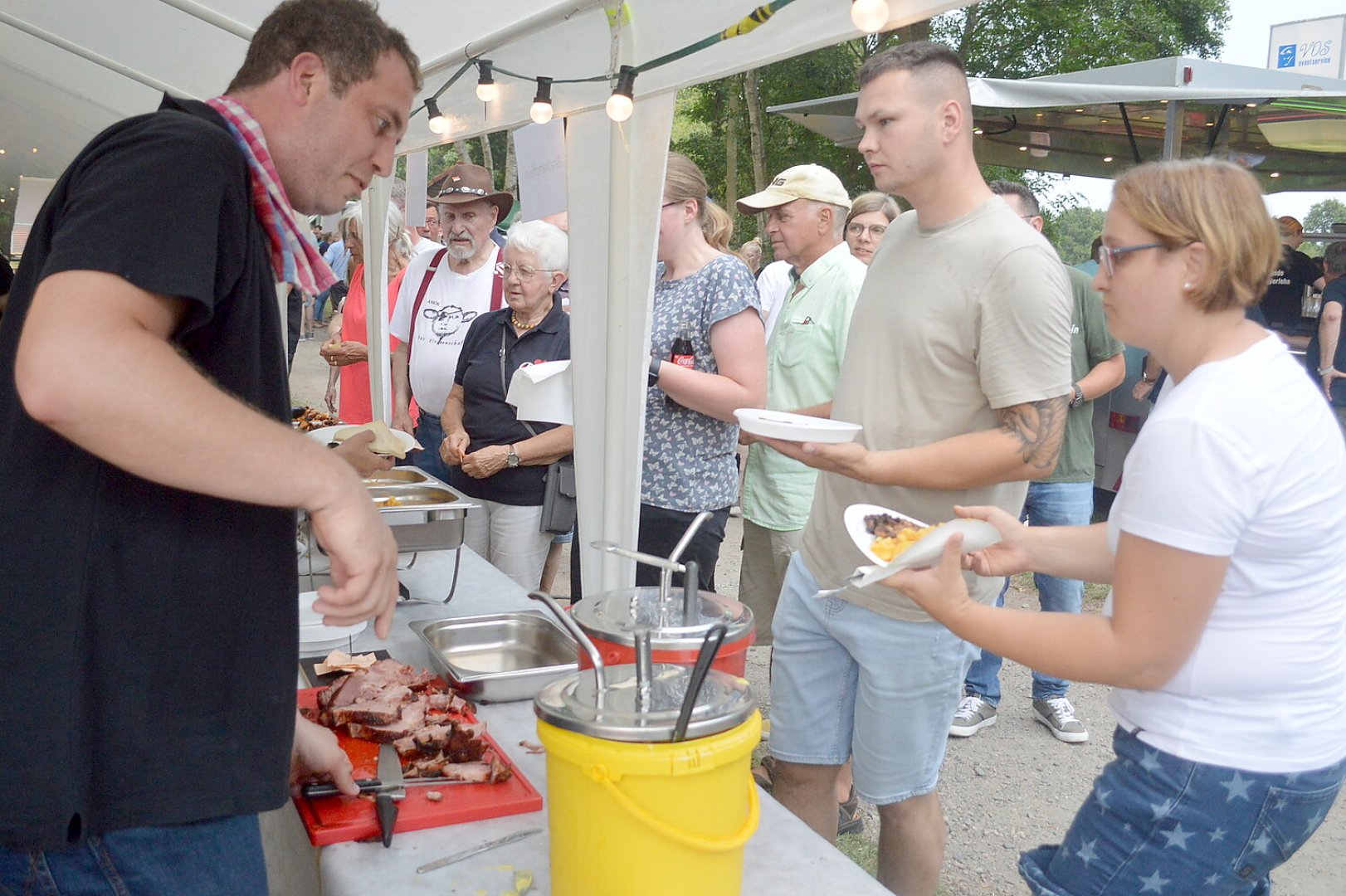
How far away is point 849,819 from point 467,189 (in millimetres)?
2873

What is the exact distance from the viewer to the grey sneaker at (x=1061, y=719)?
3.95 m

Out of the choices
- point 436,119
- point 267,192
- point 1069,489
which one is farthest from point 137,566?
point 1069,489

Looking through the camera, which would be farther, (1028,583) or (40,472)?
(1028,583)

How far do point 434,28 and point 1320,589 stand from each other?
3.11 metres

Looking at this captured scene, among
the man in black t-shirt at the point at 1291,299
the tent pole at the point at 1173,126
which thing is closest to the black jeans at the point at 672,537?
the tent pole at the point at 1173,126

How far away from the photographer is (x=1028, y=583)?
6.13m

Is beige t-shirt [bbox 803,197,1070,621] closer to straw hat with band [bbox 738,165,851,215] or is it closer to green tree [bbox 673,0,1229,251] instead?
straw hat with band [bbox 738,165,851,215]

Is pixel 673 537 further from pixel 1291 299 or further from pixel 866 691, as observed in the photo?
pixel 1291 299

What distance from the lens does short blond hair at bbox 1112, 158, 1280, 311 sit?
136 cm

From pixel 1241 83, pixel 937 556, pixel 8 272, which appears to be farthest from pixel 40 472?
pixel 1241 83

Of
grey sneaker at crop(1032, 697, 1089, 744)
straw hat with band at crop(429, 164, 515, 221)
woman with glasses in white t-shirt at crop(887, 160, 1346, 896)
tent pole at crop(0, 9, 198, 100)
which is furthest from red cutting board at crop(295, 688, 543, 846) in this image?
tent pole at crop(0, 9, 198, 100)

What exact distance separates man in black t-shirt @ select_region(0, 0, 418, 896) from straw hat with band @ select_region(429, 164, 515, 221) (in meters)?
3.18

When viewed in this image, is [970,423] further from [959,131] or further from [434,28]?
[434,28]

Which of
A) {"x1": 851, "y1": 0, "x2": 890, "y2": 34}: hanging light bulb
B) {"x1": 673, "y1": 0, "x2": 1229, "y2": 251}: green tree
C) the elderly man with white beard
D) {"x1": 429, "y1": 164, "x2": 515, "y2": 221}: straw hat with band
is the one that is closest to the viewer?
{"x1": 851, "y1": 0, "x2": 890, "y2": 34}: hanging light bulb
